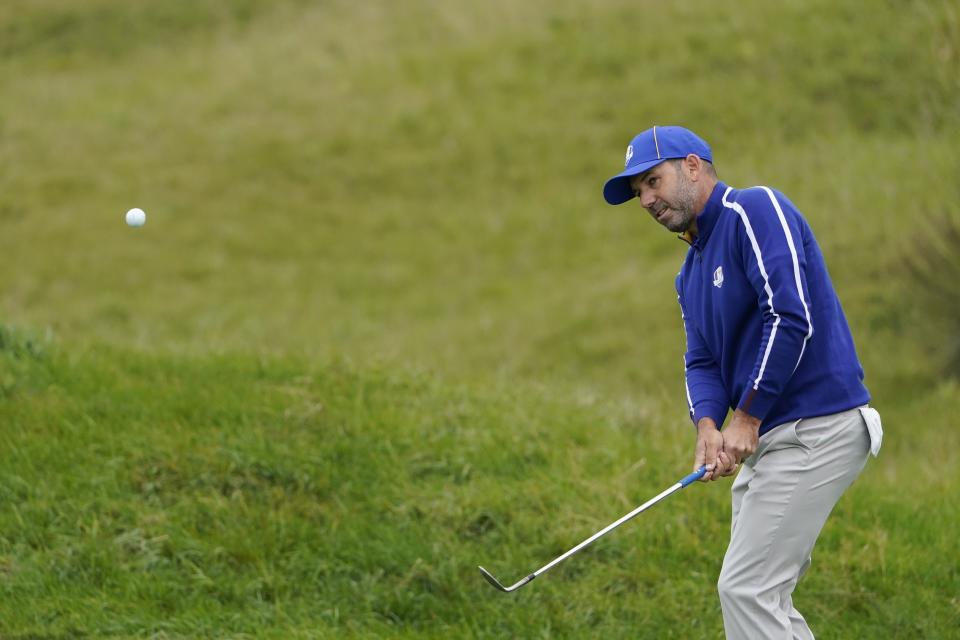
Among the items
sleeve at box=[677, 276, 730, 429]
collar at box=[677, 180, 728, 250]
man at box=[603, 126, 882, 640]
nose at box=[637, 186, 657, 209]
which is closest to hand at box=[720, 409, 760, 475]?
man at box=[603, 126, 882, 640]

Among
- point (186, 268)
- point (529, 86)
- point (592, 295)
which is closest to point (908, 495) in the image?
point (592, 295)

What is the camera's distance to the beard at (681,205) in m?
5.75

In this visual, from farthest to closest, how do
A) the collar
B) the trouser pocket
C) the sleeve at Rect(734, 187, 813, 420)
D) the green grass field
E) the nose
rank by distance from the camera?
the green grass field → the nose → the collar → the trouser pocket → the sleeve at Rect(734, 187, 813, 420)

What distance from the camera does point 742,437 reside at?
5492 mm

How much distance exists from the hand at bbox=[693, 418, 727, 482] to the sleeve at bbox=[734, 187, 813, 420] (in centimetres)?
22

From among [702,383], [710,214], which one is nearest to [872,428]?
[702,383]

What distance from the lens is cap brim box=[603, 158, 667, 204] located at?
18.9ft

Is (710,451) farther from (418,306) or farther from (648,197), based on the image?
(418,306)

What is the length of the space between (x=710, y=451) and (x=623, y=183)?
1.19m

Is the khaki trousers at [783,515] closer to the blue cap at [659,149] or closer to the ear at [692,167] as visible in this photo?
the ear at [692,167]

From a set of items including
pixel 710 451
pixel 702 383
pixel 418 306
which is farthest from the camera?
pixel 418 306

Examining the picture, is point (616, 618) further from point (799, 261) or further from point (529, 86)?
point (529, 86)

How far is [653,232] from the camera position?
67.7 feet

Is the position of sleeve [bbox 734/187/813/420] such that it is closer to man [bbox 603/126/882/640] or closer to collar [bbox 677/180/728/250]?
man [bbox 603/126/882/640]
